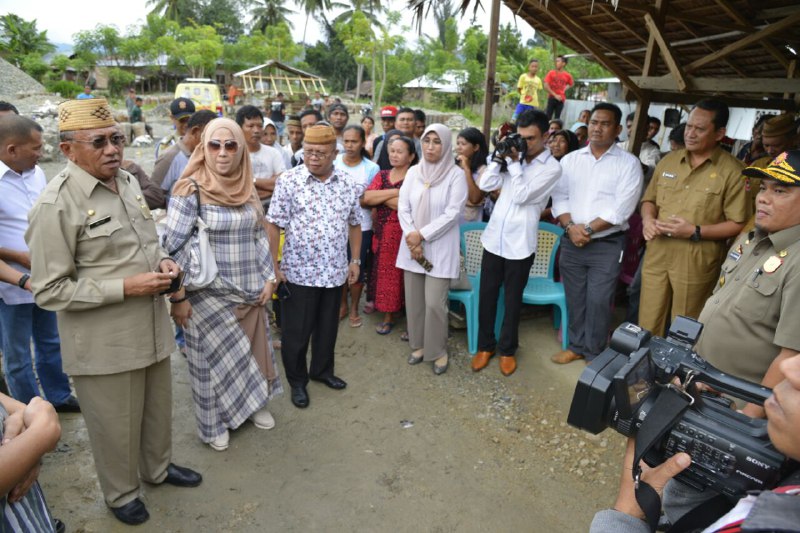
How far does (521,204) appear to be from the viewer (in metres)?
3.64

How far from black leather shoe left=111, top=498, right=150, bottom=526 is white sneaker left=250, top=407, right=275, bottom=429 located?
87 centimetres

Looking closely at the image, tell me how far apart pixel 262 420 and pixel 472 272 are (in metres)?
2.11

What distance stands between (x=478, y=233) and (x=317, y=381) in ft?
6.00

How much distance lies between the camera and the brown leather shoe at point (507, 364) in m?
3.91

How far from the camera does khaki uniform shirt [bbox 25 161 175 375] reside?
6.49ft

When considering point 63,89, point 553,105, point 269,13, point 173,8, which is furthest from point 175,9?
point 553,105

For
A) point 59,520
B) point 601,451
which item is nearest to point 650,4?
point 601,451

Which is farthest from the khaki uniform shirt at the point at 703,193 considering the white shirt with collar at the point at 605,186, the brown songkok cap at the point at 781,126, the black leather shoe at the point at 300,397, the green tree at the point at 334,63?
the green tree at the point at 334,63

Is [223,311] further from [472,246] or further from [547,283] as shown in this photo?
[547,283]

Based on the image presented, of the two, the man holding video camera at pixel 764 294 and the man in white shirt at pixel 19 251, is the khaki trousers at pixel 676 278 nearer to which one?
the man holding video camera at pixel 764 294

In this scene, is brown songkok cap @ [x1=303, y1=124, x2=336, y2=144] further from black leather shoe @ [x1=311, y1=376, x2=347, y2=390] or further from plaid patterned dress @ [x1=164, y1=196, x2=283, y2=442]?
black leather shoe @ [x1=311, y1=376, x2=347, y2=390]

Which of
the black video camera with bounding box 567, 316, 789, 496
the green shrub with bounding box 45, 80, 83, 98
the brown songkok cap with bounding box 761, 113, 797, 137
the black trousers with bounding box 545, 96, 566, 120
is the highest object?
the green shrub with bounding box 45, 80, 83, 98

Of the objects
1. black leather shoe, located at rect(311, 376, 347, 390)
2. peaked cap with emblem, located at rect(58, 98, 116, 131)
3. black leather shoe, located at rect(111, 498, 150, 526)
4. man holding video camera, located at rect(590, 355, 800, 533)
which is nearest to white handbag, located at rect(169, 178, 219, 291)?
peaked cap with emblem, located at rect(58, 98, 116, 131)

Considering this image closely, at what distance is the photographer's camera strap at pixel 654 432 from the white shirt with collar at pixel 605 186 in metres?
2.56
